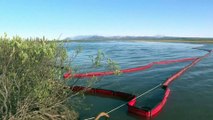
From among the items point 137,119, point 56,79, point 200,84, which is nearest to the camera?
point 56,79

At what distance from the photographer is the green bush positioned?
1595cm

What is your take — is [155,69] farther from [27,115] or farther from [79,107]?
[27,115]

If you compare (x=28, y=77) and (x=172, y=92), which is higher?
(x=28, y=77)

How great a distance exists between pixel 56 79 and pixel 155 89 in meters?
15.4

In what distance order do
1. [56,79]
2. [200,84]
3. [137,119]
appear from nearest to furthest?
[56,79]
[137,119]
[200,84]

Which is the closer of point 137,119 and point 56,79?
point 56,79

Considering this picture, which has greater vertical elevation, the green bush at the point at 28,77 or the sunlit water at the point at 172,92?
the green bush at the point at 28,77

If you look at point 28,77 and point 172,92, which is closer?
point 28,77

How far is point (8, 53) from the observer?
1609cm

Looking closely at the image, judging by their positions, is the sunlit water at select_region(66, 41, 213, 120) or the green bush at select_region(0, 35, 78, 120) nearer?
the green bush at select_region(0, 35, 78, 120)

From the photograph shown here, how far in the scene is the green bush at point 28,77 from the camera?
52.3 ft

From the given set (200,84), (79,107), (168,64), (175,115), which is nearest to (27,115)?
(79,107)

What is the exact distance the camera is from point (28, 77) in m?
17.2

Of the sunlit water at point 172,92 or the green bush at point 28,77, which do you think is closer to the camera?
the green bush at point 28,77
